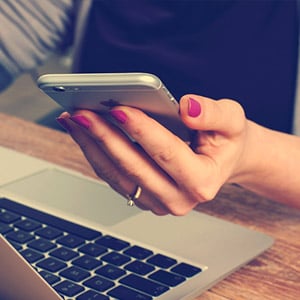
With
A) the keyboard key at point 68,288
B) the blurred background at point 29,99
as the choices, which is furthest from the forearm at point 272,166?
the blurred background at point 29,99

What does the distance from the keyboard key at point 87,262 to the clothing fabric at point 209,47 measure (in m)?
0.48

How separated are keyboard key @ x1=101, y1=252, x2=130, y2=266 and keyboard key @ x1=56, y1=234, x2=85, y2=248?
0.03 metres

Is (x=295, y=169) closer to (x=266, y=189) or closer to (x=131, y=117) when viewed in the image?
(x=266, y=189)

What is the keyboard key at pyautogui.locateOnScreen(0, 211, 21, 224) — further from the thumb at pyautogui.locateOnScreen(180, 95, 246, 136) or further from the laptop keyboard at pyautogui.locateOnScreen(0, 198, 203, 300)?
the thumb at pyautogui.locateOnScreen(180, 95, 246, 136)

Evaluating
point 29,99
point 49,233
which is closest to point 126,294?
point 49,233

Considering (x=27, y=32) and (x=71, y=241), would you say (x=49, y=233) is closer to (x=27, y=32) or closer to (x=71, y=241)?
(x=71, y=241)

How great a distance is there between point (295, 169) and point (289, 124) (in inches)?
10.4

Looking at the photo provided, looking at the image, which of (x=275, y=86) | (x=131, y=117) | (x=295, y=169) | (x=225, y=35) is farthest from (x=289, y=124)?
(x=131, y=117)

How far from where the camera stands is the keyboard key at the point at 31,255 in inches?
24.5

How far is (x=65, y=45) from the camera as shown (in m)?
1.19

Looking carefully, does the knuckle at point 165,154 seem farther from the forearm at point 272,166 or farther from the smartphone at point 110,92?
the forearm at point 272,166

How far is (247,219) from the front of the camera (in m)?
0.75

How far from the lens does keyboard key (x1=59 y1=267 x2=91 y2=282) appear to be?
0.59 metres

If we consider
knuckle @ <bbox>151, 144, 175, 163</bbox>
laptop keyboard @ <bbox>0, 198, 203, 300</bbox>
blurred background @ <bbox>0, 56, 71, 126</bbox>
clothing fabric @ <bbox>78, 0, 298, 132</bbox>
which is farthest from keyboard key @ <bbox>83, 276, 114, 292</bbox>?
blurred background @ <bbox>0, 56, 71, 126</bbox>
